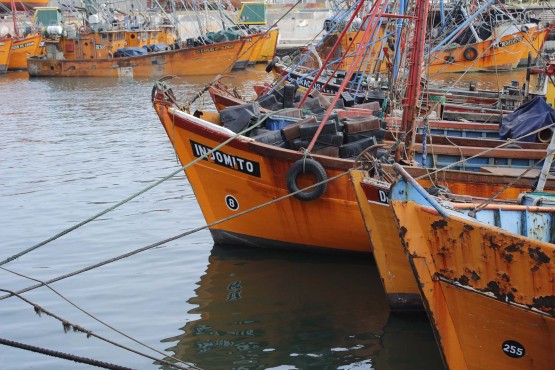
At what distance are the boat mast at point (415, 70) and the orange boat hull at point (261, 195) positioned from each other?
1.01m

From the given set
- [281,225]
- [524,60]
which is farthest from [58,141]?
[524,60]

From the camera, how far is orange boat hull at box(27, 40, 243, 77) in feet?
155

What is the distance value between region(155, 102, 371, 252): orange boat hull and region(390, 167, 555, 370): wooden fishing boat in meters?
3.65

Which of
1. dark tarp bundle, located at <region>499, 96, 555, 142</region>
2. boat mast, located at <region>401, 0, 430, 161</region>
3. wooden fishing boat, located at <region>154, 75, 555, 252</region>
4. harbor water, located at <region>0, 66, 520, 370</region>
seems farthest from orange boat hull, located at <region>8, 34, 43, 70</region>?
boat mast, located at <region>401, 0, 430, 161</region>

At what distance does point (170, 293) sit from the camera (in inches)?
468

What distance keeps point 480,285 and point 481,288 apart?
0.03m

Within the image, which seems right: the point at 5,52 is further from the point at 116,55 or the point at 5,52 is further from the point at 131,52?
the point at 131,52

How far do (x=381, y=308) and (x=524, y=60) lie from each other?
129ft

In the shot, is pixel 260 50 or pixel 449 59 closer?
pixel 449 59

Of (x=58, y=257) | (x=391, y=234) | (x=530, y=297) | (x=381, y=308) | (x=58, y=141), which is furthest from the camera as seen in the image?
(x=58, y=141)

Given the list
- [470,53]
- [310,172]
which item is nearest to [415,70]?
[310,172]

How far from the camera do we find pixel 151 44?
5212 centimetres

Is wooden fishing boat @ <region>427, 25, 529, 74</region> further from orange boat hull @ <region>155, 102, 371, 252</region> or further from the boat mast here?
the boat mast

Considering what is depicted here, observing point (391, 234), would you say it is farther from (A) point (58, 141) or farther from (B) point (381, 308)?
(A) point (58, 141)
